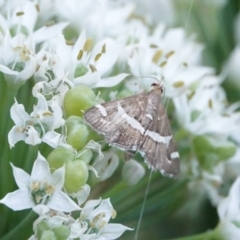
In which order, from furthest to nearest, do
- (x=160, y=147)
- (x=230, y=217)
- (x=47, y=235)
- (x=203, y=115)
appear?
(x=203, y=115) → (x=230, y=217) → (x=160, y=147) → (x=47, y=235)

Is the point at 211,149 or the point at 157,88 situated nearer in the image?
the point at 157,88

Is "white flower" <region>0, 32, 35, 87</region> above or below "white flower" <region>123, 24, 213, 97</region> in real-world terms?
above

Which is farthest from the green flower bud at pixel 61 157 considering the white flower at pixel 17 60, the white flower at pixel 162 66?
the white flower at pixel 162 66

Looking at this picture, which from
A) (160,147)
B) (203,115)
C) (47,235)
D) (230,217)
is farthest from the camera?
(203,115)

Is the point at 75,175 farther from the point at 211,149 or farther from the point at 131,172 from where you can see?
the point at 211,149

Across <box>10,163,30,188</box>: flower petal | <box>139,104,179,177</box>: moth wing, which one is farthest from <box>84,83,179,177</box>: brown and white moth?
<box>10,163,30,188</box>: flower petal

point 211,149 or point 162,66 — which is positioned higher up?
point 162,66

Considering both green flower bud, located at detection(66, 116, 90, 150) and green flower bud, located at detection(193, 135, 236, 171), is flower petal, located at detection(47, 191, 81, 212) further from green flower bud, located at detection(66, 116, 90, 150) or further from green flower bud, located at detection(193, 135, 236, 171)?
green flower bud, located at detection(193, 135, 236, 171)

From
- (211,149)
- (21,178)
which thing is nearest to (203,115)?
(211,149)
